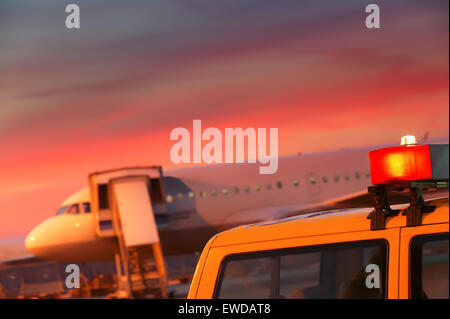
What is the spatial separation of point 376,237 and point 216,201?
2184cm

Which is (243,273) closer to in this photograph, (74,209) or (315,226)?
(315,226)

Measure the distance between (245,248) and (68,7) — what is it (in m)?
4.20

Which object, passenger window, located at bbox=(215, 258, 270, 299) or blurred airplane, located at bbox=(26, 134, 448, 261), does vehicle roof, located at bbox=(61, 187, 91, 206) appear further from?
passenger window, located at bbox=(215, 258, 270, 299)

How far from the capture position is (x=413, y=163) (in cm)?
254

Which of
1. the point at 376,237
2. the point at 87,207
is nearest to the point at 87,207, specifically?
the point at 87,207

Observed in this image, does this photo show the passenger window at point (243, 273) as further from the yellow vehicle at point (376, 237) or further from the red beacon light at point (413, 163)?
the red beacon light at point (413, 163)

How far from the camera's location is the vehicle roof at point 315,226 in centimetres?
266

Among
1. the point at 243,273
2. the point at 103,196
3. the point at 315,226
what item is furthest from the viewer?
the point at 103,196

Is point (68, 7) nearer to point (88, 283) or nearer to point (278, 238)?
point (278, 238)

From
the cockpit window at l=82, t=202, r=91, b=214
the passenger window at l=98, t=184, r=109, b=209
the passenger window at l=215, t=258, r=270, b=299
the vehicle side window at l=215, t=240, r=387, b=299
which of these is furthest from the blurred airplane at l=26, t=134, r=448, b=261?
the vehicle side window at l=215, t=240, r=387, b=299

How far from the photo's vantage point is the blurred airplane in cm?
2408

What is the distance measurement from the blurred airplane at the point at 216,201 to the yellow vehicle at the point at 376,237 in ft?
68.3

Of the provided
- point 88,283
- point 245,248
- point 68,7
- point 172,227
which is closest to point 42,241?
point 172,227

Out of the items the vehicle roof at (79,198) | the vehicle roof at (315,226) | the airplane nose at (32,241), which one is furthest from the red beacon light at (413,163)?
the airplane nose at (32,241)
